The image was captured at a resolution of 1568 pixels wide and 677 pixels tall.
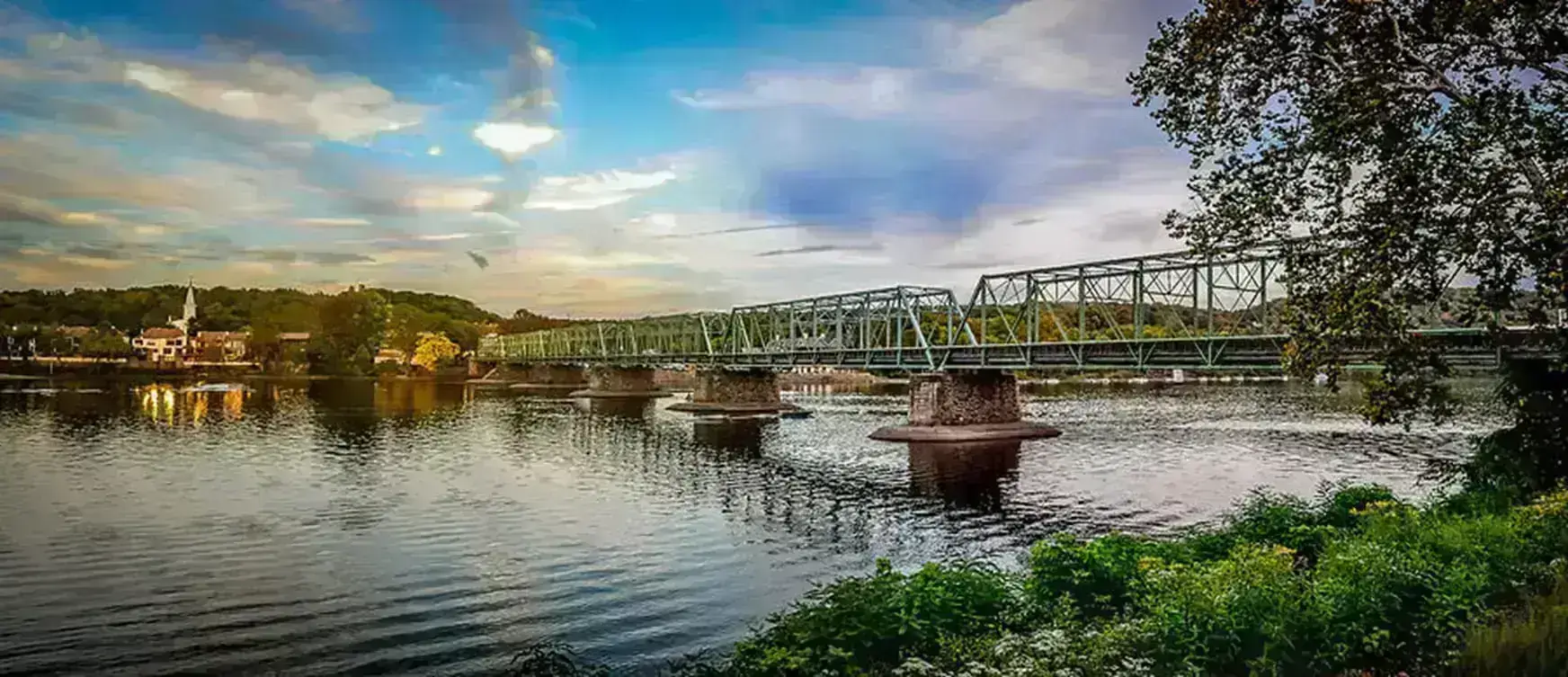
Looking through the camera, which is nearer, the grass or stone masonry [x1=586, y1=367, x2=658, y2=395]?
the grass

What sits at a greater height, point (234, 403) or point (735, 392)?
point (735, 392)

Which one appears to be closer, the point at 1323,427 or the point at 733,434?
the point at 1323,427

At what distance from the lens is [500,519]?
131 ft

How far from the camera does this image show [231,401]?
119625 millimetres

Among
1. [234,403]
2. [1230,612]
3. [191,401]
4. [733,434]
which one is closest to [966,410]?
[733,434]

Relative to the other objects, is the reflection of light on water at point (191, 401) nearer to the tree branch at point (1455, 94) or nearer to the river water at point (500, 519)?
the river water at point (500, 519)

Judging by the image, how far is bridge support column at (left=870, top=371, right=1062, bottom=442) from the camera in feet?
249

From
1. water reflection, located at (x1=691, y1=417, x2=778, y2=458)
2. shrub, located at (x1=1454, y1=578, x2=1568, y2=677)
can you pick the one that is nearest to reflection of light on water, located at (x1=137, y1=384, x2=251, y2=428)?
water reflection, located at (x1=691, y1=417, x2=778, y2=458)

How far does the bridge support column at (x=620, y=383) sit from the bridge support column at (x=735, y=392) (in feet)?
128

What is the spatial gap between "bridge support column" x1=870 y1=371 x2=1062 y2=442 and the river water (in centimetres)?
326

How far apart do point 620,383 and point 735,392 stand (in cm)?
5174

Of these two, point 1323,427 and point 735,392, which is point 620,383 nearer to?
point 735,392

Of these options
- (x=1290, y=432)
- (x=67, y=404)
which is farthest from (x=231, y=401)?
(x=1290, y=432)

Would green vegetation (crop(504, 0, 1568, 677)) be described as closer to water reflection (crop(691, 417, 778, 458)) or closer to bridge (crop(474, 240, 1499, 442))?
bridge (crop(474, 240, 1499, 442))
